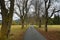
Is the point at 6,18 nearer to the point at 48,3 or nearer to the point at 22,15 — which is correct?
the point at 48,3

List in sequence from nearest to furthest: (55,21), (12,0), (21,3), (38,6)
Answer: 1. (12,0)
2. (21,3)
3. (38,6)
4. (55,21)

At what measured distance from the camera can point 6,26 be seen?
1360cm

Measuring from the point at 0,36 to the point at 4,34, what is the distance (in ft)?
1.22

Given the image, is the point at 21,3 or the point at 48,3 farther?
the point at 21,3

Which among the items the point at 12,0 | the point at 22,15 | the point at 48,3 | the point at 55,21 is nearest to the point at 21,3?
the point at 22,15

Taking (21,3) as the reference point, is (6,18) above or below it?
below

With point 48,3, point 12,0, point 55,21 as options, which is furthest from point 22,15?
point 55,21

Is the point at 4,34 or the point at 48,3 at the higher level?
the point at 48,3

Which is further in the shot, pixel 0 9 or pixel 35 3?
pixel 35 3

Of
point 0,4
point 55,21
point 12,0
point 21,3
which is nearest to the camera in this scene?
point 0,4

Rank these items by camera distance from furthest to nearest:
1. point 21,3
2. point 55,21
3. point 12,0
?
1. point 55,21
2. point 21,3
3. point 12,0

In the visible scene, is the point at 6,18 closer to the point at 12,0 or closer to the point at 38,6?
the point at 12,0

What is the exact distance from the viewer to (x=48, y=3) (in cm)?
3178

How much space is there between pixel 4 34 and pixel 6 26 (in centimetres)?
68
